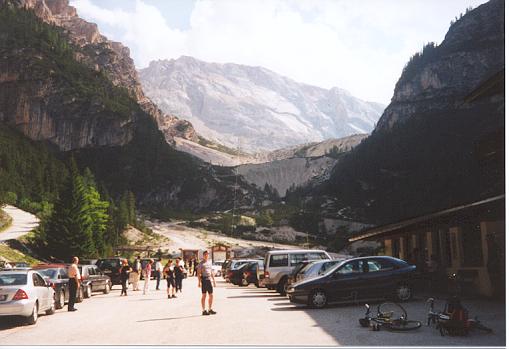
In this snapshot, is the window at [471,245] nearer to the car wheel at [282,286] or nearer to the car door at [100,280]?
the car wheel at [282,286]

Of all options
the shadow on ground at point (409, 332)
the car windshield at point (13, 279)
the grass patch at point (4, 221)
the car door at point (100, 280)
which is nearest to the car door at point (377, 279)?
the shadow on ground at point (409, 332)

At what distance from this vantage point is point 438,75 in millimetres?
177375

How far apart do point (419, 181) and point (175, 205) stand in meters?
87.1

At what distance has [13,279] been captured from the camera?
48.4ft

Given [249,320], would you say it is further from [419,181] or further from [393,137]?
[393,137]

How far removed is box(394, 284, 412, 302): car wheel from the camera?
17391 mm

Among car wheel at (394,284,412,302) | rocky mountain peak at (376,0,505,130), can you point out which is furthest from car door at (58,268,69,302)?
rocky mountain peak at (376,0,505,130)

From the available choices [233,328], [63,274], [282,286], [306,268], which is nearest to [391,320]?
[233,328]

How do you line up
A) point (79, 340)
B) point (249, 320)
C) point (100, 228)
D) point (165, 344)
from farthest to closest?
point (100, 228), point (249, 320), point (79, 340), point (165, 344)

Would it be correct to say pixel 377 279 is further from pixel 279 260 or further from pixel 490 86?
pixel 279 260

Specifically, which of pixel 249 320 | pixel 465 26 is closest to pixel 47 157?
pixel 465 26

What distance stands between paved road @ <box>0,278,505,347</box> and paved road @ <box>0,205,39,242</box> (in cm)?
4738

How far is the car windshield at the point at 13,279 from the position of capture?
14470 mm

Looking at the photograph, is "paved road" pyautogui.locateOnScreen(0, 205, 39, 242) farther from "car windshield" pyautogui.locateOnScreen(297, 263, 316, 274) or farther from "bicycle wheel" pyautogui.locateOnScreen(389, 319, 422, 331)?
"bicycle wheel" pyautogui.locateOnScreen(389, 319, 422, 331)
